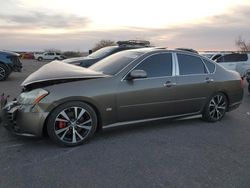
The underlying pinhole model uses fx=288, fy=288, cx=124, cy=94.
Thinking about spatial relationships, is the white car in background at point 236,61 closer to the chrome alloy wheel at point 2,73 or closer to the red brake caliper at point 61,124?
the chrome alloy wheel at point 2,73

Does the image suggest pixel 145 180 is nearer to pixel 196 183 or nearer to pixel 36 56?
pixel 196 183

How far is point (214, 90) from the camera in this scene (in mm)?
5809

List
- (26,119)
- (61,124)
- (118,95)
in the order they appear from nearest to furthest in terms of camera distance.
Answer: (26,119) → (61,124) → (118,95)

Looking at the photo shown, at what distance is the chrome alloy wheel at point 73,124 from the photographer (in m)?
4.29

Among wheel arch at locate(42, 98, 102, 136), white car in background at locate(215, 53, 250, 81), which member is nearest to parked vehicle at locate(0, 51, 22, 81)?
wheel arch at locate(42, 98, 102, 136)

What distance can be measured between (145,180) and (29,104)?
203 centimetres

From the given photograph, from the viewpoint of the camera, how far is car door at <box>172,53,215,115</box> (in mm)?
5363

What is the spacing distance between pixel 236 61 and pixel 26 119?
12351 millimetres

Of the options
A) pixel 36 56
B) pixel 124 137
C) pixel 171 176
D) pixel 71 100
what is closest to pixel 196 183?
pixel 171 176

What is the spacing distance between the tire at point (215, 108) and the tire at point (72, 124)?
2.49 metres

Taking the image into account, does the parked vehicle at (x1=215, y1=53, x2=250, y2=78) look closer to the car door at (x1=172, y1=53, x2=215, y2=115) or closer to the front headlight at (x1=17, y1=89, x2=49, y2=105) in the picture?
the car door at (x1=172, y1=53, x2=215, y2=115)

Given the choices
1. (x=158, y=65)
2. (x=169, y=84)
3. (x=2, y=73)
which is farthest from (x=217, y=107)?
(x=2, y=73)

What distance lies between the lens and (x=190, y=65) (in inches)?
220

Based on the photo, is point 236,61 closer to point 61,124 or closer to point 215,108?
point 215,108
